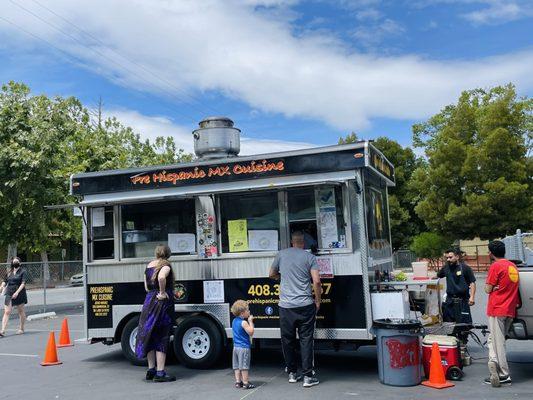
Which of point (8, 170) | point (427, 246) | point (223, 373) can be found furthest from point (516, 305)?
point (427, 246)

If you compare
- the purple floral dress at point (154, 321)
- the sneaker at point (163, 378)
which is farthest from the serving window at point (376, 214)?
the sneaker at point (163, 378)

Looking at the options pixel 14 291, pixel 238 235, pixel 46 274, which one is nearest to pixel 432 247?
pixel 46 274

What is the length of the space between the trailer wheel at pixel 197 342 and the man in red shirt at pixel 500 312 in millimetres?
3694

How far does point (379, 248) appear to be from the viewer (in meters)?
8.18

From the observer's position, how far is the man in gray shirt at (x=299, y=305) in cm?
679

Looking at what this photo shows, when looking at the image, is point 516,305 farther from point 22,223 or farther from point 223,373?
point 22,223

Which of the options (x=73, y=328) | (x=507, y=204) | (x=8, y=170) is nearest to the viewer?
(x=73, y=328)

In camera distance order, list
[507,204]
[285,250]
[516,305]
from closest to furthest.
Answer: [516,305]
[285,250]
[507,204]

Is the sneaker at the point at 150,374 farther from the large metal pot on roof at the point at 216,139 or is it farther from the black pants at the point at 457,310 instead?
the black pants at the point at 457,310

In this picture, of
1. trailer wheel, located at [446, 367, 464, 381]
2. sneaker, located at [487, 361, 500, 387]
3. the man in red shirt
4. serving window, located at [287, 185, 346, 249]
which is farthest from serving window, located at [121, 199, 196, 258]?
sneaker, located at [487, 361, 500, 387]

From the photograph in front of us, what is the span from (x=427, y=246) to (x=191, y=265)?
24.3m

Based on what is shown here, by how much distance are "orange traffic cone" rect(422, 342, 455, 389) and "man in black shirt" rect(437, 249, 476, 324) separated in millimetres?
1905

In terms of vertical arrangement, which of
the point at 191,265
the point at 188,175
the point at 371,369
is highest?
the point at 188,175

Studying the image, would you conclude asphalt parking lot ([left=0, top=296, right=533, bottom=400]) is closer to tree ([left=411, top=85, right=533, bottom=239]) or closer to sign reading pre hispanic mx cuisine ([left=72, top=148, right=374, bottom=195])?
sign reading pre hispanic mx cuisine ([left=72, top=148, right=374, bottom=195])
